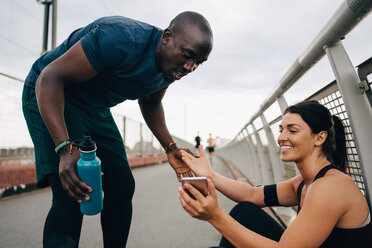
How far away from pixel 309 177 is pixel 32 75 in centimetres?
169

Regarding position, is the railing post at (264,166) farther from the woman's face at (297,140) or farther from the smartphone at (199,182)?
the smartphone at (199,182)

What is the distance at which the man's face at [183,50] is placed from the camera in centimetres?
157

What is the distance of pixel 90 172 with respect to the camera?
1239 mm

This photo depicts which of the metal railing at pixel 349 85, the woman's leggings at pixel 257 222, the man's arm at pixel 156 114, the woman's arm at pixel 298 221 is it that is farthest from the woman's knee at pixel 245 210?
the man's arm at pixel 156 114

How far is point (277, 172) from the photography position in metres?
3.48

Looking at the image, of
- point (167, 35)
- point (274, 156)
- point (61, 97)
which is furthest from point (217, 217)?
point (274, 156)

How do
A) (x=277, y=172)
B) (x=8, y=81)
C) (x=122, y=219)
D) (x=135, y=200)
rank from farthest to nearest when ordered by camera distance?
1. (x=8, y=81)
2. (x=135, y=200)
3. (x=277, y=172)
4. (x=122, y=219)

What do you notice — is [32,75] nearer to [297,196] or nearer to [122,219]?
[122,219]

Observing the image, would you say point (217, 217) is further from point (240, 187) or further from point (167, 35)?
point (167, 35)

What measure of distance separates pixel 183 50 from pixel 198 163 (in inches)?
30.4

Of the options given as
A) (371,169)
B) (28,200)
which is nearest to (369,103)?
(371,169)

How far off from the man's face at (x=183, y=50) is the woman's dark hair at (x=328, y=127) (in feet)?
2.18

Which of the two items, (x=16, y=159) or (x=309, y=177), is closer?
(x=309, y=177)

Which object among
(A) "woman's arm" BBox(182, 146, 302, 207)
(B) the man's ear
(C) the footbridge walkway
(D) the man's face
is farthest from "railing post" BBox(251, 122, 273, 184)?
(B) the man's ear
